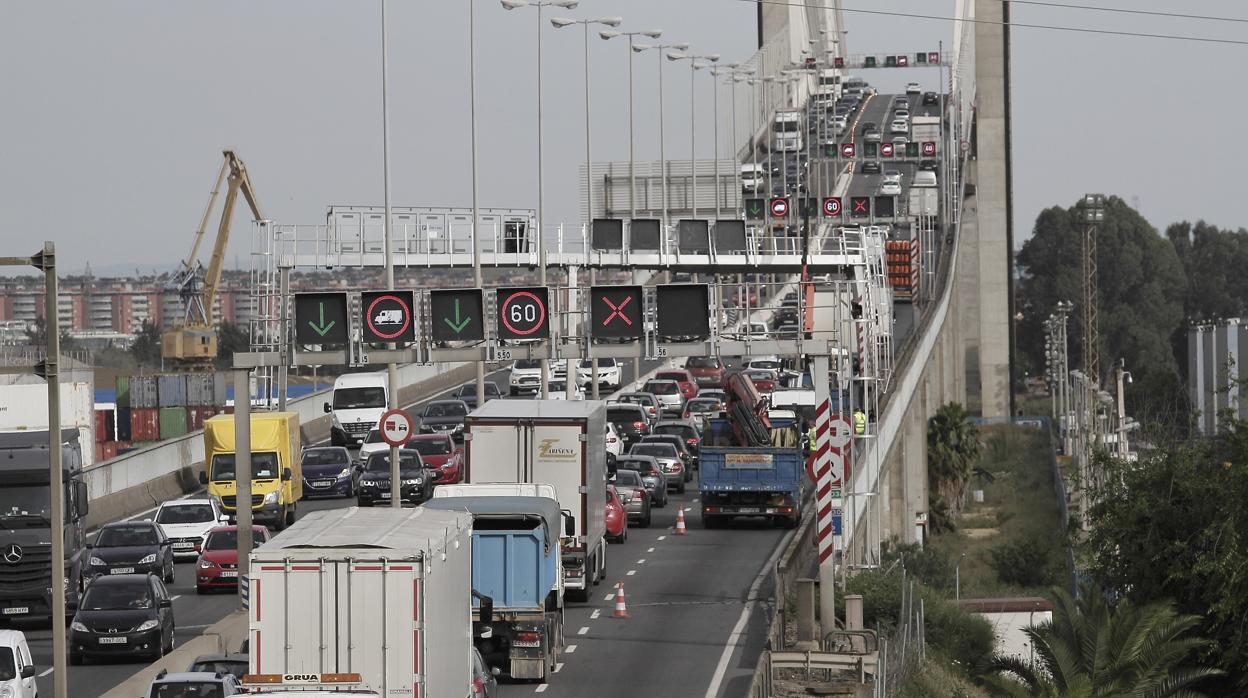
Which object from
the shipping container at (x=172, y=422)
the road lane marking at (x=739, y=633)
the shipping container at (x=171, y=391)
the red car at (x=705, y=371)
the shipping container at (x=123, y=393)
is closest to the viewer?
the road lane marking at (x=739, y=633)

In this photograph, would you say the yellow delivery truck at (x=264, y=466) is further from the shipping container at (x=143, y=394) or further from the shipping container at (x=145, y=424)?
the shipping container at (x=143, y=394)

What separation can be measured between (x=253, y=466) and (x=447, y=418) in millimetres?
18526

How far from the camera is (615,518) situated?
41.7 metres

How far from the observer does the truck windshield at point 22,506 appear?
31.0 metres

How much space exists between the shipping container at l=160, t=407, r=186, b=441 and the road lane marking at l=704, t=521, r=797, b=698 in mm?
53974

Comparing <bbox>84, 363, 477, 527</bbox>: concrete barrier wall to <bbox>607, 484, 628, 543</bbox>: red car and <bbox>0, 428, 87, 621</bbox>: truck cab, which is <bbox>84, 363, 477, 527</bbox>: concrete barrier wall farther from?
<bbox>0, 428, 87, 621</bbox>: truck cab

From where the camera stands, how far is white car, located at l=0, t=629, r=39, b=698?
2094 centimetres

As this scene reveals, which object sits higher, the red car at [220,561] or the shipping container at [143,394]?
the shipping container at [143,394]

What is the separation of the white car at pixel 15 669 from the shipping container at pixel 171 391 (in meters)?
70.5

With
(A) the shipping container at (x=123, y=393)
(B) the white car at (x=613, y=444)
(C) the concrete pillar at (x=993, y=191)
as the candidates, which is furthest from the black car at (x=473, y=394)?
(C) the concrete pillar at (x=993, y=191)

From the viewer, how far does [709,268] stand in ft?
187

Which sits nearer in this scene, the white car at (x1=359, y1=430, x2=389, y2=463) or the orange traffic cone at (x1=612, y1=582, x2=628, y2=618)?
the orange traffic cone at (x1=612, y1=582, x2=628, y2=618)

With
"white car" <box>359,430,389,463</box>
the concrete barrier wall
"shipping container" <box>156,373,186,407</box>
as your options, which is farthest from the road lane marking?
"shipping container" <box>156,373,186,407</box>

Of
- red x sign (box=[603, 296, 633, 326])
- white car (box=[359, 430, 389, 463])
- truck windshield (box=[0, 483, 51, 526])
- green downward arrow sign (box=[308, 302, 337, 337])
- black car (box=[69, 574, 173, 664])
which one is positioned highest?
red x sign (box=[603, 296, 633, 326])
